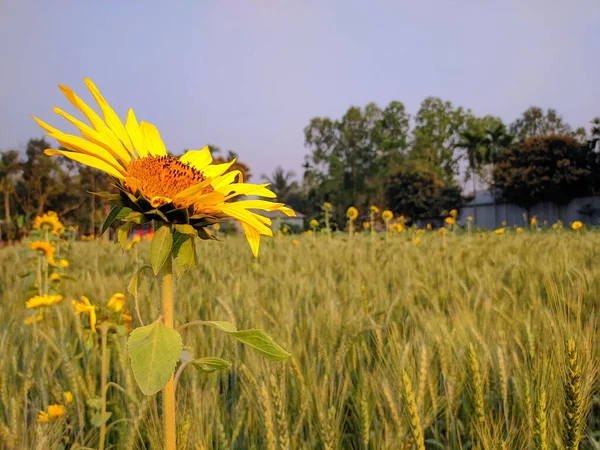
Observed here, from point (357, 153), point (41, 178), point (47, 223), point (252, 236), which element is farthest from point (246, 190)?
point (357, 153)

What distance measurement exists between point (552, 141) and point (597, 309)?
28061mm

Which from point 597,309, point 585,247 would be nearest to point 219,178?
point 597,309

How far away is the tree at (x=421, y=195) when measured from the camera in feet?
98.9

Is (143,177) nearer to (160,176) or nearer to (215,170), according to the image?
(160,176)

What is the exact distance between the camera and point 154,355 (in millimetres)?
472

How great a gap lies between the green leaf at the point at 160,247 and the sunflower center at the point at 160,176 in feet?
0.16

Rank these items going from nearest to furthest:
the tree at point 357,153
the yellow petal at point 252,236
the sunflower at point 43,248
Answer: the yellow petal at point 252,236 < the sunflower at point 43,248 < the tree at point 357,153

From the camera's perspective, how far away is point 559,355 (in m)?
1.15

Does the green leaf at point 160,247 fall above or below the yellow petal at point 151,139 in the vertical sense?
below

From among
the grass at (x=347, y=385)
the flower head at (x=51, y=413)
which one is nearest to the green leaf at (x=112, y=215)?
the grass at (x=347, y=385)

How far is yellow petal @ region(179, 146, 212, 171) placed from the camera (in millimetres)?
758

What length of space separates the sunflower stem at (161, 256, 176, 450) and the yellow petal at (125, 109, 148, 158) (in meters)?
0.21

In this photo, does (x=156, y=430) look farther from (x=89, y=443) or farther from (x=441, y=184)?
(x=441, y=184)

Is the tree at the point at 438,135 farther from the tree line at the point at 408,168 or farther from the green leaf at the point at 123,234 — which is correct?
the green leaf at the point at 123,234
